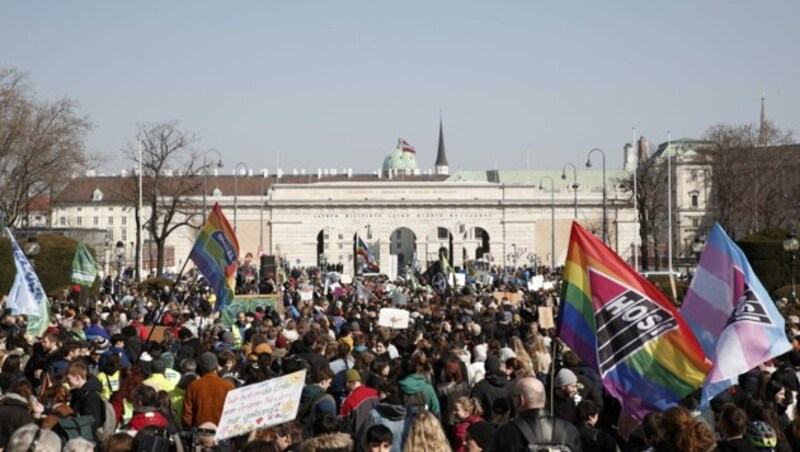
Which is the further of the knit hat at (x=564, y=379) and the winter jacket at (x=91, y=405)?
the knit hat at (x=564, y=379)

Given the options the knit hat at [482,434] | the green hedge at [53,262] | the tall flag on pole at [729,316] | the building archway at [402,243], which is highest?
the tall flag on pole at [729,316]

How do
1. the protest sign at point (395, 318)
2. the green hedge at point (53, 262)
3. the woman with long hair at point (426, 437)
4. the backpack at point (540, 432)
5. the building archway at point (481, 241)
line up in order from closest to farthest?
the backpack at point (540, 432) < the woman with long hair at point (426, 437) < the protest sign at point (395, 318) < the green hedge at point (53, 262) < the building archway at point (481, 241)

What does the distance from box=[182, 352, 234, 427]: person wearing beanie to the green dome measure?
161 meters

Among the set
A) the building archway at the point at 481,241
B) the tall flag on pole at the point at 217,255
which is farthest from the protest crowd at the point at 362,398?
the building archway at the point at 481,241

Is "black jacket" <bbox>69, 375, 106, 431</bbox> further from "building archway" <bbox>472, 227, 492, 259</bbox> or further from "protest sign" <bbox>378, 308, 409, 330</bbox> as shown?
"building archway" <bbox>472, 227, 492, 259</bbox>

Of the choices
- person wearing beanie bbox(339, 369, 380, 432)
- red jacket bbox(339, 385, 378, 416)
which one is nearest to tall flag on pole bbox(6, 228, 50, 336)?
person wearing beanie bbox(339, 369, 380, 432)

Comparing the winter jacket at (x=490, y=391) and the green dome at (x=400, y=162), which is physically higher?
the green dome at (x=400, y=162)

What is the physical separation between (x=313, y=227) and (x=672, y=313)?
356ft

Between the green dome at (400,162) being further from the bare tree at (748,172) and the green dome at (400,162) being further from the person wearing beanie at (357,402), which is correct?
the person wearing beanie at (357,402)

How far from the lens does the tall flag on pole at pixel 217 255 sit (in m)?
20.2

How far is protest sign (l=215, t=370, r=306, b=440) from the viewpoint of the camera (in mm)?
9977

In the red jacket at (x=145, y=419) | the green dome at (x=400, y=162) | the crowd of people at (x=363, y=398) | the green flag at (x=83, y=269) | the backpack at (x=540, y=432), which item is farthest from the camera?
the green dome at (x=400, y=162)

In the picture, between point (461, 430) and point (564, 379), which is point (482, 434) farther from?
point (564, 379)

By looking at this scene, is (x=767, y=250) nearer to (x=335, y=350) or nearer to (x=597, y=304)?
(x=335, y=350)
